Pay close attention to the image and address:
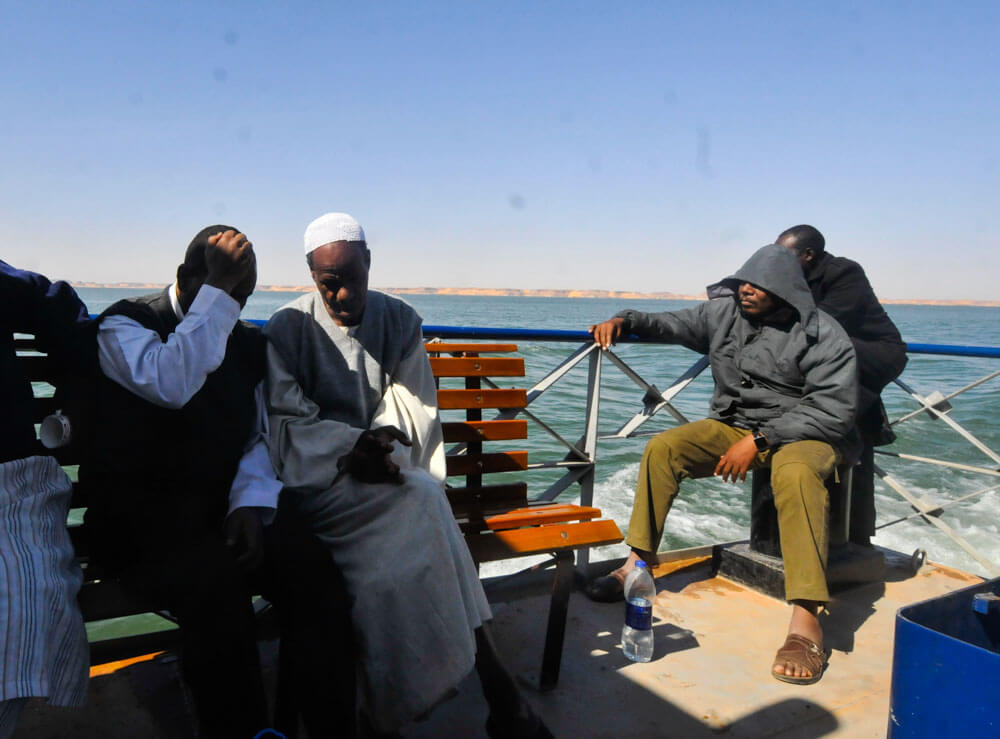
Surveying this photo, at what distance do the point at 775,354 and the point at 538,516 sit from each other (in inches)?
55.4

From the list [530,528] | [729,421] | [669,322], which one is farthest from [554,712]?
[669,322]

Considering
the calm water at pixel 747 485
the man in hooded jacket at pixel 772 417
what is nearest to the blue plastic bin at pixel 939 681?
the man in hooded jacket at pixel 772 417

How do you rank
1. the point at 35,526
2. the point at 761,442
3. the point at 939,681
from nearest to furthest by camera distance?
the point at 939,681
the point at 35,526
the point at 761,442

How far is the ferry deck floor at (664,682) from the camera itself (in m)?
2.34

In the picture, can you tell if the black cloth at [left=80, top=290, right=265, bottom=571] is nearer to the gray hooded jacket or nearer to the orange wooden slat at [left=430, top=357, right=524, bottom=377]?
the orange wooden slat at [left=430, top=357, right=524, bottom=377]

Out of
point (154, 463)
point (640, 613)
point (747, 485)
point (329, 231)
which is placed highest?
point (329, 231)

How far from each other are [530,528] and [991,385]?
21.2 m

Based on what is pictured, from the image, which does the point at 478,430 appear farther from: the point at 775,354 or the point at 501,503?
the point at 775,354

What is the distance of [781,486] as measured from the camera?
3.09 m

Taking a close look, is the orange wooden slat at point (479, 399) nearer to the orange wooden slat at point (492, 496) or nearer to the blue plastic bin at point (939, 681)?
the orange wooden slat at point (492, 496)

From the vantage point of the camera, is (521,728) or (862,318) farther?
(862,318)

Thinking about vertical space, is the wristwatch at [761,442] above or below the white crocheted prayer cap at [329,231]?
below

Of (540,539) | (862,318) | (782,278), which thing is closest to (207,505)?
(540,539)

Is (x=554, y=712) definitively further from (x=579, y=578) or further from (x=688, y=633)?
(x=579, y=578)
